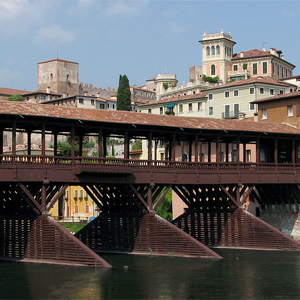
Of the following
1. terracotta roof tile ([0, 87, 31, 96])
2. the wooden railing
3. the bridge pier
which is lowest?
the bridge pier

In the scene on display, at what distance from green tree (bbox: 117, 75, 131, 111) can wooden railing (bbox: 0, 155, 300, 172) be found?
212ft

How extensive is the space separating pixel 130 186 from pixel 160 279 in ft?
28.5

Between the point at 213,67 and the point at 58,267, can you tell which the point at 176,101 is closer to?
the point at 213,67

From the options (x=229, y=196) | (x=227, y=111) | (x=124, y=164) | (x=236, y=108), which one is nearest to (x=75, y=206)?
(x=227, y=111)

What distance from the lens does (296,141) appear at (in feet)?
172

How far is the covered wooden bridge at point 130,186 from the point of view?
3606cm

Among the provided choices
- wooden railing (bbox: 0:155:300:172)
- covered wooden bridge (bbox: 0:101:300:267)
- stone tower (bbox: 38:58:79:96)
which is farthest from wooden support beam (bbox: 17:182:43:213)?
stone tower (bbox: 38:58:79:96)

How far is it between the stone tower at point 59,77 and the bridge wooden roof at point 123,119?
112040mm

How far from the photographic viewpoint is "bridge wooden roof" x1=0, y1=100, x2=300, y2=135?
120 ft

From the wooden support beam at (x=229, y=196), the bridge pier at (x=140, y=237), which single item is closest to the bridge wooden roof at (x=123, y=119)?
the wooden support beam at (x=229, y=196)

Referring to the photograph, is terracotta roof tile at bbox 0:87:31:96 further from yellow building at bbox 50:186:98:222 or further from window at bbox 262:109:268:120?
window at bbox 262:109:268:120

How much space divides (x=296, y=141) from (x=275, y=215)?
6.24 m

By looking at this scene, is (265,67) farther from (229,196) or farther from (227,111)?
(229,196)

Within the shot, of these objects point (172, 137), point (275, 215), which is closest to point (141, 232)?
point (172, 137)
